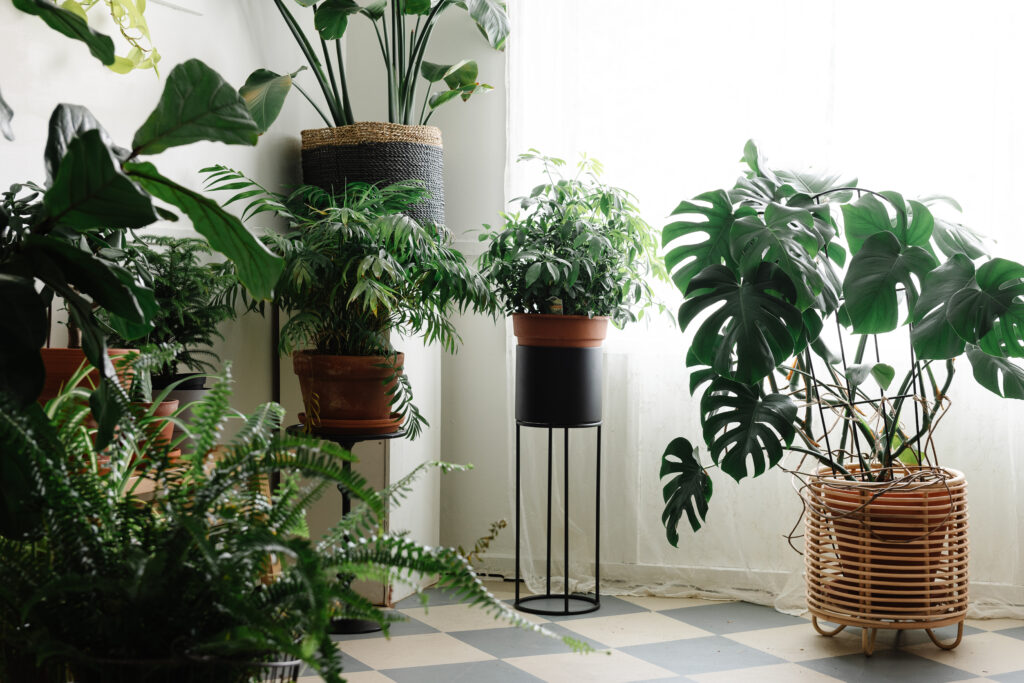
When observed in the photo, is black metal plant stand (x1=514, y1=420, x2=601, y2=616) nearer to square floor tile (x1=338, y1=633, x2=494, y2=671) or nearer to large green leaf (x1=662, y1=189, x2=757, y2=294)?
square floor tile (x1=338, y1=633, x2=494, y2=671)

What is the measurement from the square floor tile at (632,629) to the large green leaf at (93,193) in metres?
2.05

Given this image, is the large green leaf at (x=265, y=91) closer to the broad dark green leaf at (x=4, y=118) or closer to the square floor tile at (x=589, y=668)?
the broad dark green leaf at (x=4, y=118)

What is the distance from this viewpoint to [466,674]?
7.88 ft

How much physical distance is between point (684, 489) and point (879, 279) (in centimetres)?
76

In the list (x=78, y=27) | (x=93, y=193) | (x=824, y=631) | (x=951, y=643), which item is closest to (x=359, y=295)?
(x=78, y=27)

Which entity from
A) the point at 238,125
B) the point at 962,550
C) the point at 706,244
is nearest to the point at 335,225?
the point at 706,244

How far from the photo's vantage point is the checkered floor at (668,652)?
94.5 inches

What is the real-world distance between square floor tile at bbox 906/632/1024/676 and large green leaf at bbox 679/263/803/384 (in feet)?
3.05

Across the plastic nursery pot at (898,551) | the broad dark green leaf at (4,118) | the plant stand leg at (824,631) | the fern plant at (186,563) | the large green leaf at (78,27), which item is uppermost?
the large green leaf at (78,27)

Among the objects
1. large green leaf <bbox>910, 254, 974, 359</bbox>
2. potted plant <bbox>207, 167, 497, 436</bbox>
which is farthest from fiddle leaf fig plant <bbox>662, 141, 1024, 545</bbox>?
potted plant <bbox>207, 167, 497, 436</bbox>

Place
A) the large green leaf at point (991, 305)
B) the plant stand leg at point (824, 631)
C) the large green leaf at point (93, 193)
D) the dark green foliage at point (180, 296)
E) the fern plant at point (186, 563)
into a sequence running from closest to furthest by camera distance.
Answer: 1. the fern plant at point (186, 563)
2. the large green leaf at point (93, 193)
3. the dark green foliage at point (180, 296)
4. the large green leaf at point (991, 305)
5. the plant stand leg at point (824, 631)

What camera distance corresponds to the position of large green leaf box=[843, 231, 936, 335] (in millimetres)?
2322

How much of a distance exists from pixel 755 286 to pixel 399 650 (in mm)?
1344

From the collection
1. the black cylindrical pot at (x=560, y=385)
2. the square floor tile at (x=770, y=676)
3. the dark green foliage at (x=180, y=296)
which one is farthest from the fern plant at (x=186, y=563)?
the black cylindrical pot at (x=560, y=385)
